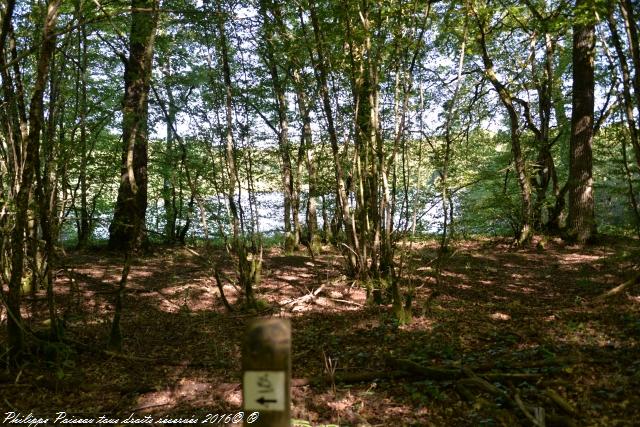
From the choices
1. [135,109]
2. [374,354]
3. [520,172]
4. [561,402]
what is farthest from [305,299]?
[520,172]

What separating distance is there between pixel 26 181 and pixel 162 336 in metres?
3.07

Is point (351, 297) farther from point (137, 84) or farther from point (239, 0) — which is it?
point (137, 84)

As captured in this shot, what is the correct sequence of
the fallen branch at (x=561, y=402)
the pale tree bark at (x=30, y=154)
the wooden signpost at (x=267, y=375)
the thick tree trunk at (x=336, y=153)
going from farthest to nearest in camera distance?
the thick tree trunk at (x=336, y=153) < the pale tree bark at (x=30, y=154) < the fallen branch at (x=561, y=402) < the wooden signpost at (x=267, y=375)

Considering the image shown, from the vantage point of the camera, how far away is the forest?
4.23 metres

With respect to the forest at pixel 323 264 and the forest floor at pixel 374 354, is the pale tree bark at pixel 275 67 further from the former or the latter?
the forest floor at pixel 374 354

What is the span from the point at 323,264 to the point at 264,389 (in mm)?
8923

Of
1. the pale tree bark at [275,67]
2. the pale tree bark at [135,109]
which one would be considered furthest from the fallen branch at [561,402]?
the pale tree bark at [275,67]

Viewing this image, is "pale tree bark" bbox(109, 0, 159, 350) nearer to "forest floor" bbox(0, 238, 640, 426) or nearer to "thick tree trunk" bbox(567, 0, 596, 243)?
"forest floor" bbox(0, 238, 640, 426)

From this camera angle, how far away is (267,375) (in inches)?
66.1

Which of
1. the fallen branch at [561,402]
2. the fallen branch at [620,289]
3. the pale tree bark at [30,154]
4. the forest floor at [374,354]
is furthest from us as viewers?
the fallen branch at [620,289]

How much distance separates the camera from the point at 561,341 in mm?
4992

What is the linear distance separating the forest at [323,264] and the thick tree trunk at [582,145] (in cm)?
5

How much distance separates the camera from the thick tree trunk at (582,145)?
442 inches

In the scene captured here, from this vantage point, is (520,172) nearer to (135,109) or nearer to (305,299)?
(305,299)
